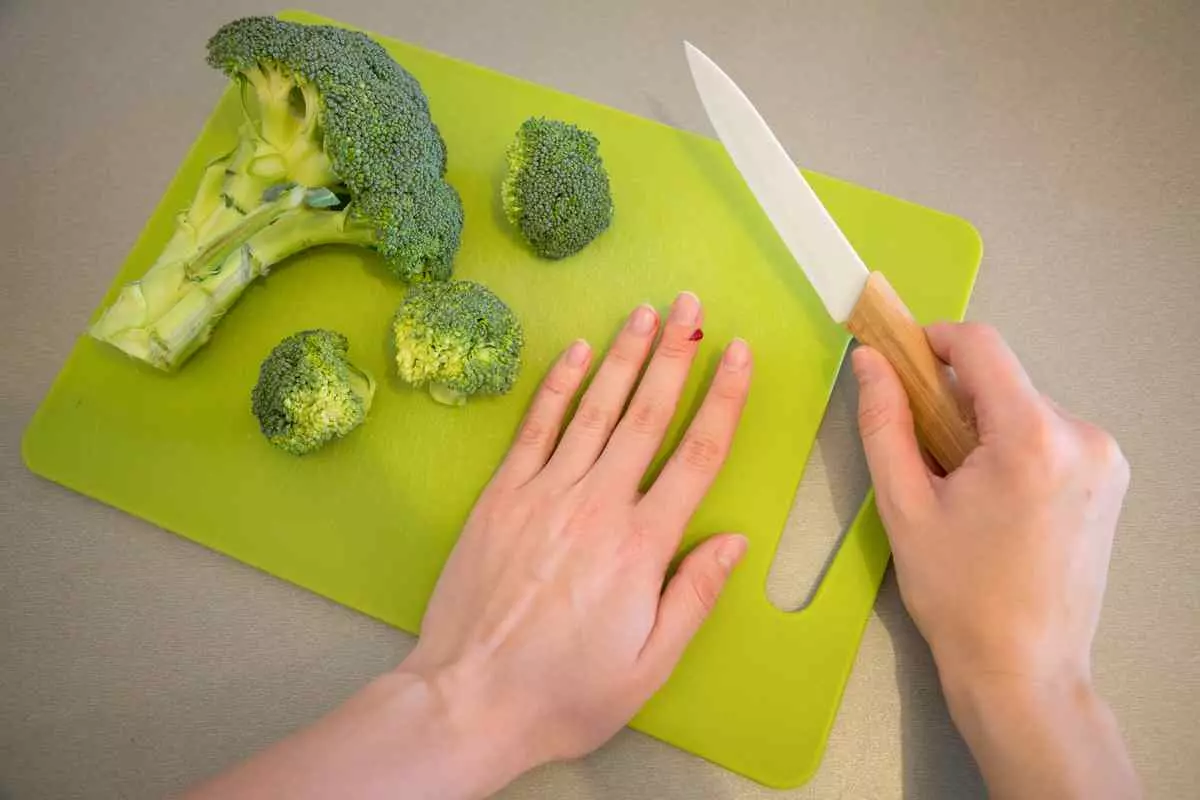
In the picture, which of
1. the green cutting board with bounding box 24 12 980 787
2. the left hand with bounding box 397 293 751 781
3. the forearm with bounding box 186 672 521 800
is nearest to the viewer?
the forearm with bounding box 186 672 521 800

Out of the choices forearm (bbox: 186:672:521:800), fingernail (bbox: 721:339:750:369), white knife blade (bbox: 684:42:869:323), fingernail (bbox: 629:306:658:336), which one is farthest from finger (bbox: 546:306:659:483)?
forearm (bbox: 186:672:521:800)

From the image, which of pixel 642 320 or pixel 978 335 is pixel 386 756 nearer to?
pixel 642 320

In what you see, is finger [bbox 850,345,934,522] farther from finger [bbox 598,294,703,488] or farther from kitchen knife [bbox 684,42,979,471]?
finger [bbox 598,294,703,488]

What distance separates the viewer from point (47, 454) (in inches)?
50.3

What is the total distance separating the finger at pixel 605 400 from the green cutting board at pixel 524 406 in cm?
7

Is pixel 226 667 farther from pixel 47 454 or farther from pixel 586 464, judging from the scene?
pixel 586 464

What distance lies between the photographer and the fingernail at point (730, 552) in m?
1.15

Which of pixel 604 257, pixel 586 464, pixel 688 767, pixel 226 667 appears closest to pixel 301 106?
pixel 604 257

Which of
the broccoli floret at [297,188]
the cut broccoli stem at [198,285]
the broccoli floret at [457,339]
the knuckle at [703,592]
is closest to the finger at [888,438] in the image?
the knuckle at [703,592]

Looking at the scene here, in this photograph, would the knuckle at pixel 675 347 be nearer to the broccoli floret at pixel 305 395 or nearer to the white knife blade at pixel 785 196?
the white knife blade at pixel 785 196

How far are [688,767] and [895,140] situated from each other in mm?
968

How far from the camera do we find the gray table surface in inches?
46.8

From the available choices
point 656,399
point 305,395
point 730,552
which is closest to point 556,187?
point 656,399

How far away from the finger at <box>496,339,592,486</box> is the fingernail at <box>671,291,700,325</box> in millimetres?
126
